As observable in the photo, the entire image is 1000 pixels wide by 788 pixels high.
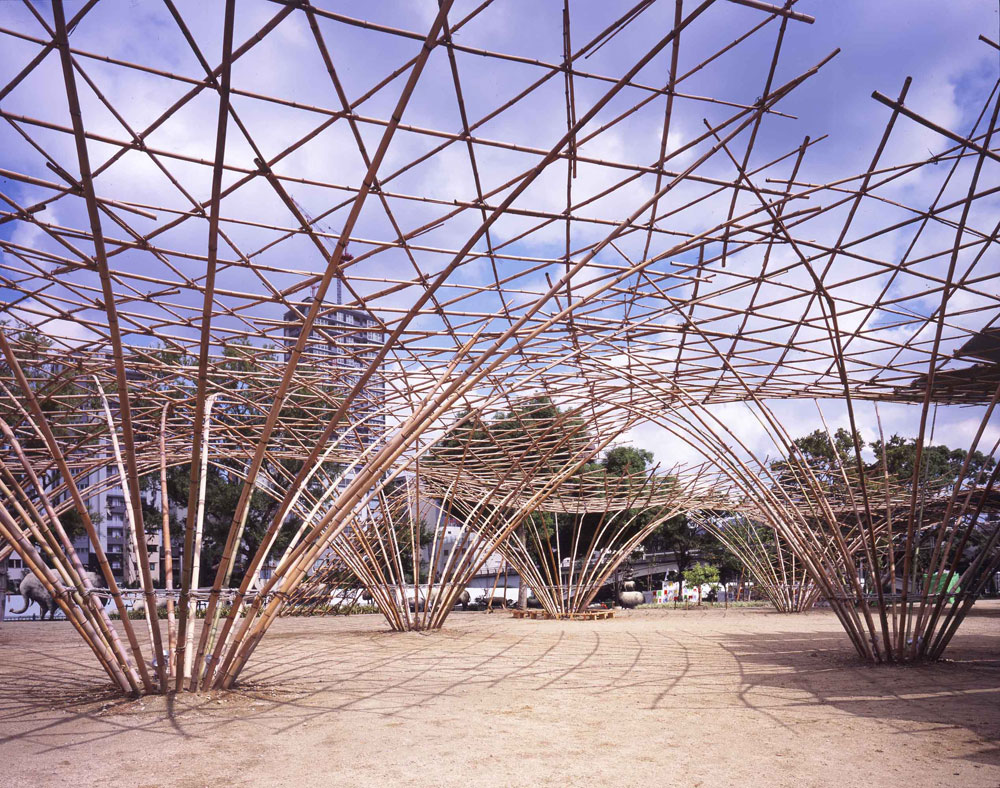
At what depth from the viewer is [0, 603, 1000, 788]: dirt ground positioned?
4.86m

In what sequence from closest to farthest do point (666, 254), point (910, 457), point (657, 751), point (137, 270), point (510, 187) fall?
Answer: point (657, 751) → point (666, 254) → point (510, 187) → point (137, 270) → point (910, 457)

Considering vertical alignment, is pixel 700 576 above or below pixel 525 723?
above

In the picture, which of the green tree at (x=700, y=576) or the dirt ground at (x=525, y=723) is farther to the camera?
the green tree at (x=700, y=576)

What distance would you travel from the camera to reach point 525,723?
21.2ft

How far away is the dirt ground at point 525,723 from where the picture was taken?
486 cm

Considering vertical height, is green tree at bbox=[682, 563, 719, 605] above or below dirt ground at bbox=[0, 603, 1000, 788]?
above

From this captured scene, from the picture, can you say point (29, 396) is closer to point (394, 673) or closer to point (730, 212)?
point (394, 673)

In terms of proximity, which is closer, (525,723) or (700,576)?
(525,723)

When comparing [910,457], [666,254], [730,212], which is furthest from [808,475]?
[910,457]

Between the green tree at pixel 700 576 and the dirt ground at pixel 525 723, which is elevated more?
the green tree at pixel 700 576

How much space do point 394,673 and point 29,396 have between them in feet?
18.1

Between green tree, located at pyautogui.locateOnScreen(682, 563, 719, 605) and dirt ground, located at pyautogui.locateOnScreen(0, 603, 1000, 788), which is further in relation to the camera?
green tree, located at pyautogui.locateOnScreen(682, 563, 719, 605)

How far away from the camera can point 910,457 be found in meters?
34.9

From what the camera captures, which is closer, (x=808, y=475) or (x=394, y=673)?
(x=394, y=673)
